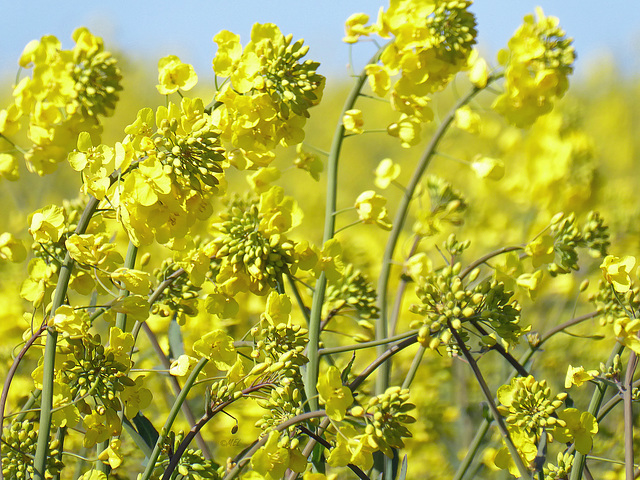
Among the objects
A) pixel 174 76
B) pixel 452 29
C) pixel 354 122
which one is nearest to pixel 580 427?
pixel 354 122

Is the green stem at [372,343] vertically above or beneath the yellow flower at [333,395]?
above

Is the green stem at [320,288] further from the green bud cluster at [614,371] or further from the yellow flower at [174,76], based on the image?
the green bud cluster at [614,371]

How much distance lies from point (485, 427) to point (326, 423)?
0.41m

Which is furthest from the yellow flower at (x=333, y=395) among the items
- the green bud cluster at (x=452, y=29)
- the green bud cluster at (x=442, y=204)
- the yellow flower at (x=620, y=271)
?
the green bud cluster at (x=442, y=204)

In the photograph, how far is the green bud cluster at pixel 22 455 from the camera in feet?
3.60

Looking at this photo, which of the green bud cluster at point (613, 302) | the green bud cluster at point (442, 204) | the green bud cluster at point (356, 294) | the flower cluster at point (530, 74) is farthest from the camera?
the green bud cluster at point (442, 204)

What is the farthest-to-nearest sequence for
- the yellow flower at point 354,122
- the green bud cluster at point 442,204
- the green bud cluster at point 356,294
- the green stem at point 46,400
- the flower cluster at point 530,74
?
1. the green bud cluster at point 442,204
2. the flower cluster at point 530,74
3. the green bud cluster at point 356,294
4. the yellow flower at point 354,122
5. the green stem at point 46,400

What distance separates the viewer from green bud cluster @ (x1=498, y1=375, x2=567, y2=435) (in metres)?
1.10

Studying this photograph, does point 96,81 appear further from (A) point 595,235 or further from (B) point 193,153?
(A) point 595,235

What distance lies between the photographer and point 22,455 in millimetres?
1133

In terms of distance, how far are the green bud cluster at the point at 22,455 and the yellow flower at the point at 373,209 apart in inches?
30.2

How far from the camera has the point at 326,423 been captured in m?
1.11

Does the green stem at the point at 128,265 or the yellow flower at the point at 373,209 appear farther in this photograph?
the yellow flower at the point at 373,209

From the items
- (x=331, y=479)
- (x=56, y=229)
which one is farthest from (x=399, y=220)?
(x=56, y=229)
